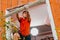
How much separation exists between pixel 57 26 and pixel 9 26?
0.44m

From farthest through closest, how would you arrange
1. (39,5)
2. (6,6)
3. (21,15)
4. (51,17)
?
(6,6) < (21,15) < (39,5) < (51,17)

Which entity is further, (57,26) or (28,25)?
(28,25)

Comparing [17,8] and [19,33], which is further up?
[17,8]

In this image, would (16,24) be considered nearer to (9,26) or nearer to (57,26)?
(9,26)

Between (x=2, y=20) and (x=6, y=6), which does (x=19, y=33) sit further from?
(x=6, y=6)

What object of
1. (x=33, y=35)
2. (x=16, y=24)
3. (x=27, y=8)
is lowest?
(x=33, y=35)

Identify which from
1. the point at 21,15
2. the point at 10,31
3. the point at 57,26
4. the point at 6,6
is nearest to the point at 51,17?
the point at 57,26

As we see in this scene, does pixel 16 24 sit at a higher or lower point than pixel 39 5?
lower

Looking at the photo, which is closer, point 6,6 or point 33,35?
point 33,35

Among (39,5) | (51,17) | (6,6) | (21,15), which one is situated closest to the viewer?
(51,17)

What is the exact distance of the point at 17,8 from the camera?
1.60 meters

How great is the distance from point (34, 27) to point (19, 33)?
16 cm

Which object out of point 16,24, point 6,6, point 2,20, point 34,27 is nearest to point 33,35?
point 34,27

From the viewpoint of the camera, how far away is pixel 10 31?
1.57m
